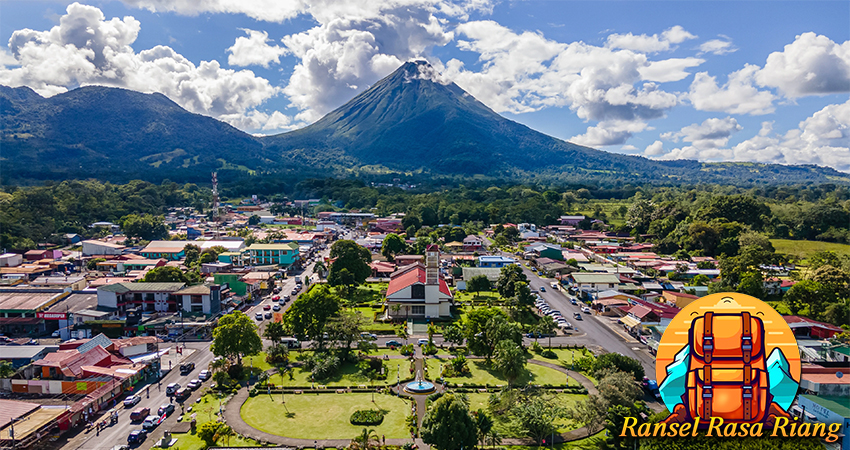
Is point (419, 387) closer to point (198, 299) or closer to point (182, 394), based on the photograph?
point (182, 394)

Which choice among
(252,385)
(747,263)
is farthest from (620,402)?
(747,263)

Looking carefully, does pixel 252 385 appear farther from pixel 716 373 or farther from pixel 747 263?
pixel 747 263

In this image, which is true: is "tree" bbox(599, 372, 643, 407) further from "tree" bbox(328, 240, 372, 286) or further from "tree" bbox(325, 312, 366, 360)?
"tree" bbox(328, 240, 372, 286)

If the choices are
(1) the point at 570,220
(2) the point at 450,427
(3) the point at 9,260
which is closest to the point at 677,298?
(2) the point at 450,427

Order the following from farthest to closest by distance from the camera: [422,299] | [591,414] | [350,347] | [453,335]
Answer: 1. [422,299]
2. [453,335]
3. [350,347]
4. [591,414]

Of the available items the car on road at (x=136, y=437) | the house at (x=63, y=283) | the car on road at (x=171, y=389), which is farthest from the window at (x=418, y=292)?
the house at (x=63, y=283)

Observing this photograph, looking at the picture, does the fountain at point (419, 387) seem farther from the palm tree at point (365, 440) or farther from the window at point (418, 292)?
the window at point (418, 292)
